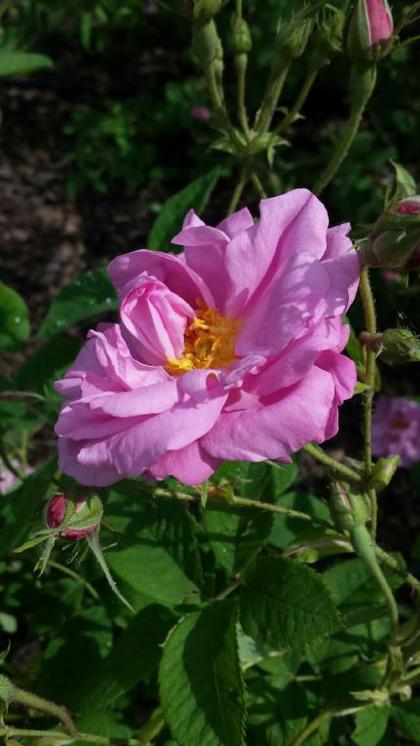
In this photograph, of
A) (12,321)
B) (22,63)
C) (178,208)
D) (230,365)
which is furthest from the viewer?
(22,63)

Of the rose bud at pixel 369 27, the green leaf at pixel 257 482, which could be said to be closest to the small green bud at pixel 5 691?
the green leaf at pixel 257 482

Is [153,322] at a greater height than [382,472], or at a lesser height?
greater

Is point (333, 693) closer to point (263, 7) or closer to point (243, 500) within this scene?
point (243, 500)

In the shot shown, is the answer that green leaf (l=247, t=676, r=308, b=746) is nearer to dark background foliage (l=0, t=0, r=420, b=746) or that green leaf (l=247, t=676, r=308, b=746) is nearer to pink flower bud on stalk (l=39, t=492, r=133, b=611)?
dark background foliage (l=0, t=0, r=420, b=746)

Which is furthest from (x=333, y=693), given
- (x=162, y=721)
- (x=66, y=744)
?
(x=66, y=744)

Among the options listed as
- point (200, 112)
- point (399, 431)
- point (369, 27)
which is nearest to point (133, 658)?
point (369, 27)

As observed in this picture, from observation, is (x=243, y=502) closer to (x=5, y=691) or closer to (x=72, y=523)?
(x=72, y=523)
